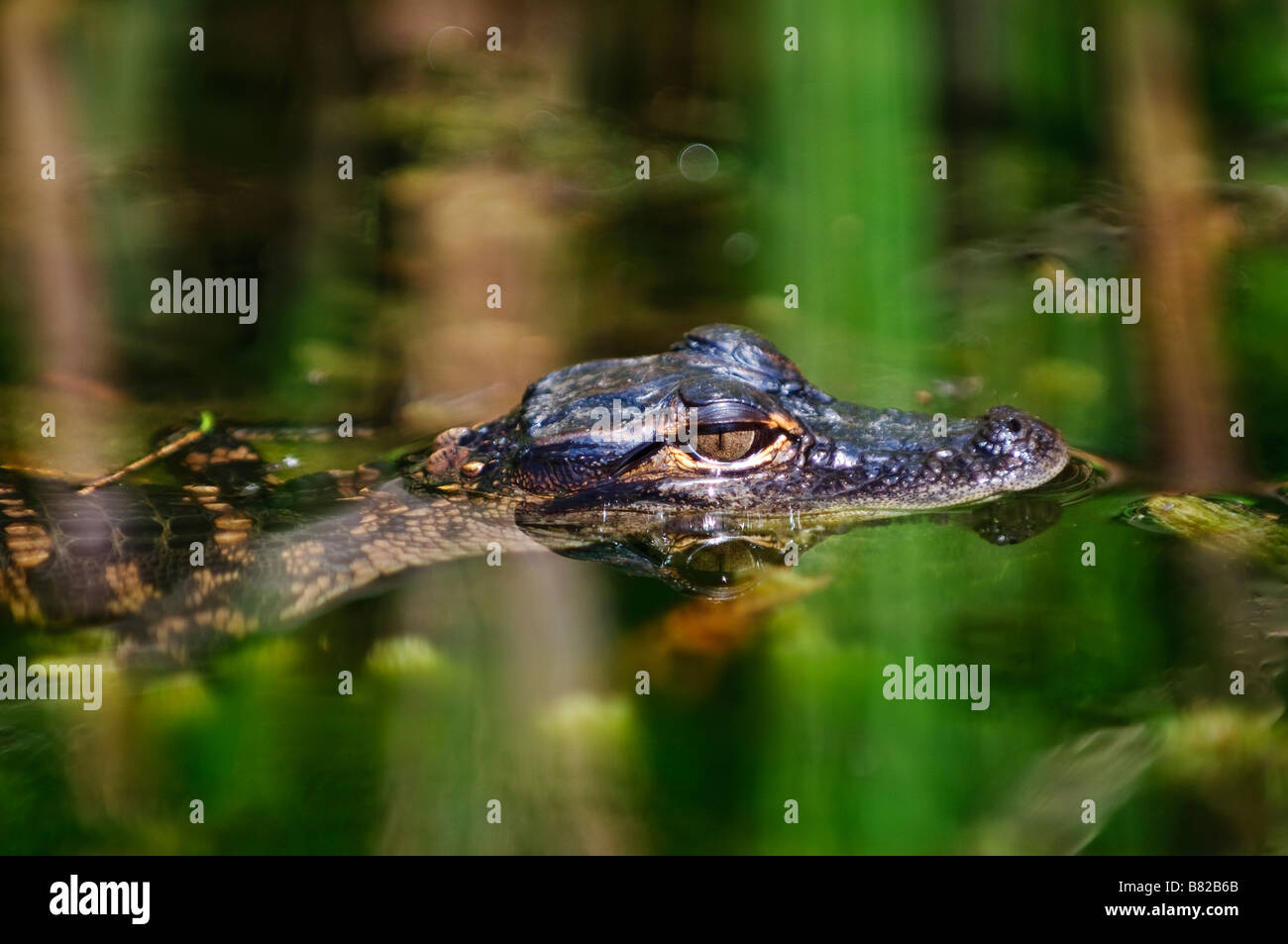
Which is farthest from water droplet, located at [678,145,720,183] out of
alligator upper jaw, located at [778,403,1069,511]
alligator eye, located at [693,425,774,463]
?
alligator eye, located at [693,425,774,463]

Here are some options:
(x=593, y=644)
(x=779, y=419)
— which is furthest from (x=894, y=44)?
(x=593, y=644)

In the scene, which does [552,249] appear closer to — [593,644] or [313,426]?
[313,426]

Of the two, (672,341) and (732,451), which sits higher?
(672,341)

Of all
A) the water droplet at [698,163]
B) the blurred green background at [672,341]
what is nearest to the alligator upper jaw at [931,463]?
the blurred green background at [672,341]

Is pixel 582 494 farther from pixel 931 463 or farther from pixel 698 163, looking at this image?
pixel 698 163

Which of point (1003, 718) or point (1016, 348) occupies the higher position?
point (1016, 348)

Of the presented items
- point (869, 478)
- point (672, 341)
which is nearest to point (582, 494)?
point (869, 478)

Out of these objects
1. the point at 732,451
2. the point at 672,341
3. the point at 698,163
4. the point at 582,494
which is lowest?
the point at 582,494
